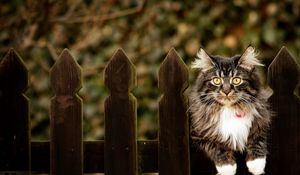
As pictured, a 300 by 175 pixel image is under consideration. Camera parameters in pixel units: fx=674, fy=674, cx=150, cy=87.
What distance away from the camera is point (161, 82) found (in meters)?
3.09

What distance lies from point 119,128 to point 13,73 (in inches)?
22.4

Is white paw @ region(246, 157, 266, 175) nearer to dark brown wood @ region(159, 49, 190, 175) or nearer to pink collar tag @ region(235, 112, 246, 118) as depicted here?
pink collar tag @ region(235, 112, 246, 118)

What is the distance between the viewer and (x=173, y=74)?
3074 mm

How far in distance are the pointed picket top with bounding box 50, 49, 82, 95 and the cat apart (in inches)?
22.0

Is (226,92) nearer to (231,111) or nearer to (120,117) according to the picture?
(231,111)

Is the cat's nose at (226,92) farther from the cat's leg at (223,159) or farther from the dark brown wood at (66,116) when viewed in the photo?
the dark brown wood at (66,116)

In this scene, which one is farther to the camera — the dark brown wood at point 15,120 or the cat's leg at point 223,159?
the dark brown wood at point 15,120

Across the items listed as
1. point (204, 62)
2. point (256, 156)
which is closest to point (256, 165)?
point (256, 156)

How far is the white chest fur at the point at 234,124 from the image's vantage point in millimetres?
2850

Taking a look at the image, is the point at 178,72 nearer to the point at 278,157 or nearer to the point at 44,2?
the point at 278,157

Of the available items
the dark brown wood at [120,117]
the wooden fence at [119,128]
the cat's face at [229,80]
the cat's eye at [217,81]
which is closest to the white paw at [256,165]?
the wooden fence at [119,128]

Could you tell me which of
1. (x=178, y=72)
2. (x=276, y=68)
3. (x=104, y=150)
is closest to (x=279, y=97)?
(x=276, y=68)

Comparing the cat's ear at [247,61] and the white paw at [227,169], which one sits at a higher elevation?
the cat's ear at [247,61]

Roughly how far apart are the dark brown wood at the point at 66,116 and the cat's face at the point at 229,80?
1.95 feet
